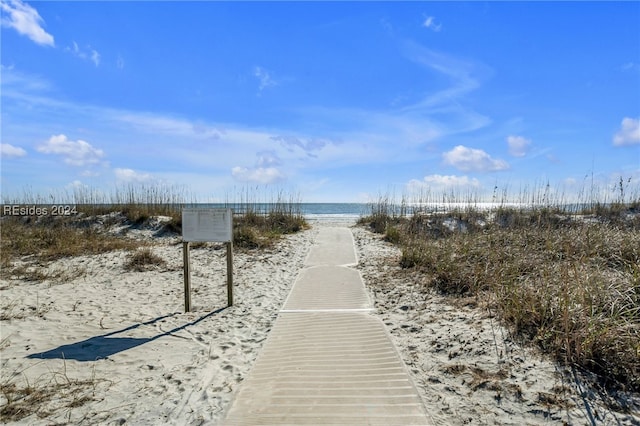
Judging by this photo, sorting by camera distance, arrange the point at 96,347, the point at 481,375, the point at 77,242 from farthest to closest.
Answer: the point at 77,242 → the point at 96,347 → the point at 481,375

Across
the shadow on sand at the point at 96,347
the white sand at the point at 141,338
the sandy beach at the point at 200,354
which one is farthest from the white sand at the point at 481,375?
the shadow on sand at the point at 96,347

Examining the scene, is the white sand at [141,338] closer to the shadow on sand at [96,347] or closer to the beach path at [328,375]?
the shadow on sand at [96,347]

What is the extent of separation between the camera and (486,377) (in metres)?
2.81

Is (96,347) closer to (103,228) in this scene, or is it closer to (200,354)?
(200,354)

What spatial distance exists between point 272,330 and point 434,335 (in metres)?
1.78

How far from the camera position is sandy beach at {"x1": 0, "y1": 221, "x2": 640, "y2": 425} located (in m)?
2.48

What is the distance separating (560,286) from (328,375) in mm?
2508

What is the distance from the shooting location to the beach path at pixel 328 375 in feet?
7.95

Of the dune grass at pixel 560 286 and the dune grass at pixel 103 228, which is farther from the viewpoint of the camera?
the dune grass at pixel 103 228

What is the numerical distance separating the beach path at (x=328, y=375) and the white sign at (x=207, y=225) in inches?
53.3

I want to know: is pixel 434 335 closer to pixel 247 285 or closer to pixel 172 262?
pixel 247 285

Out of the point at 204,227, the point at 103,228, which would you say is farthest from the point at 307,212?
the point at 204,227

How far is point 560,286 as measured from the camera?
11.9 ft

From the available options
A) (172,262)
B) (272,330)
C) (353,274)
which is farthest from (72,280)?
(353,274)
